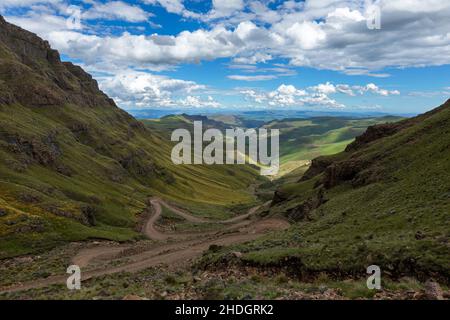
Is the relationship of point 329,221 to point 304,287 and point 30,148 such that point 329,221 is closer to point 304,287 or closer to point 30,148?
point 304,287

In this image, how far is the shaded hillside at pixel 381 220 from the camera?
27531mm

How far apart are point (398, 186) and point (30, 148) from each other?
116271 millimetres

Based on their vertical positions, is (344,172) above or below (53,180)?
above

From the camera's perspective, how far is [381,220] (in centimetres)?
4162

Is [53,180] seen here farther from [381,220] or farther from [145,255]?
[381,220]

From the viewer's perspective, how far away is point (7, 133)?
119 m

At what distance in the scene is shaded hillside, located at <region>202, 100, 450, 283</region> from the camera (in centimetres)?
2753

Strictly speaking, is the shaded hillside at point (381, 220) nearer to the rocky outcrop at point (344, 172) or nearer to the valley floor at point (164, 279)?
the rocky outcrop at point (344, 172)

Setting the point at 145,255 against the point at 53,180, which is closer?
the point at 145,255

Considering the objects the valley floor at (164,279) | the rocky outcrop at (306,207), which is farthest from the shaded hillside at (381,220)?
the valley floor at (164,279)

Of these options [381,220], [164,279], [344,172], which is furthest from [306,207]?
[164,279]

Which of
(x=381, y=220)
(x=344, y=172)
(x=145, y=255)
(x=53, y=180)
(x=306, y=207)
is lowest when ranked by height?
(x=145, y=255)

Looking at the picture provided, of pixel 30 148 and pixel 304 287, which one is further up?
pixel 30 148
